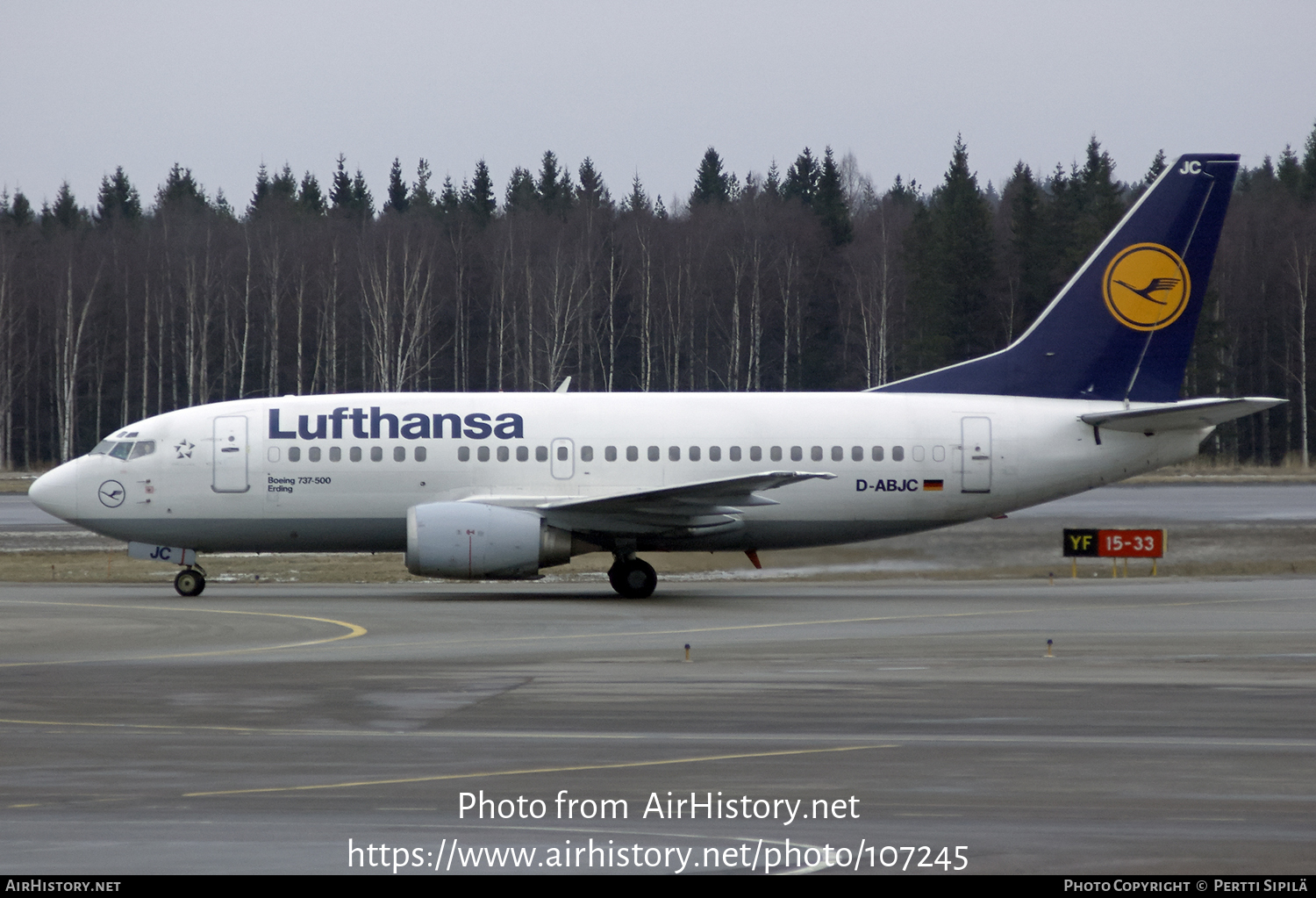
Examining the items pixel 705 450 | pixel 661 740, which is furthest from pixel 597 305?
pixel 661 740

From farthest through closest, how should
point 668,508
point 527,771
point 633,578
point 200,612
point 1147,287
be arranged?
point 1147,287 → point 633,578 → point 668,508 → point 200,612 → point 527,771

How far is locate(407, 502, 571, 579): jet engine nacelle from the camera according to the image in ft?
82.3

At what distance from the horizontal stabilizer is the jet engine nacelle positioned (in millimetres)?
10789

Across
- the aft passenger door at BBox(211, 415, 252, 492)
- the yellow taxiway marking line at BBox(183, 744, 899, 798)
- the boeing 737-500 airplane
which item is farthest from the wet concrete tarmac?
the aft passenger door at BBox(211, 415, 252, 492)

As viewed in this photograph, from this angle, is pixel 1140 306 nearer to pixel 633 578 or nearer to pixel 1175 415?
pixel 1175 415

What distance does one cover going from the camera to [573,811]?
30.4 ft

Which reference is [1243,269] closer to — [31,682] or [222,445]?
[222,445]

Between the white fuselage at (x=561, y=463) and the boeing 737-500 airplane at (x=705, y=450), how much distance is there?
0.04m

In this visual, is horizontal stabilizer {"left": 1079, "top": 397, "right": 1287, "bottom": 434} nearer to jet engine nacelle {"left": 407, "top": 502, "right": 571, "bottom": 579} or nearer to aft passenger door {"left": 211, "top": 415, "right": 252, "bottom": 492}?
jet engine nacelle {"left": 407, "top": 502, "right": 571, "bottom": 579}

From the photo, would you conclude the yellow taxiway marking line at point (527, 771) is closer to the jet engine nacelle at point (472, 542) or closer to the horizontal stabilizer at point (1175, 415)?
the jet engine nacelle at point (472, 542)

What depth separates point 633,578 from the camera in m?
26.5

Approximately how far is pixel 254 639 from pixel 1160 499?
3358cm

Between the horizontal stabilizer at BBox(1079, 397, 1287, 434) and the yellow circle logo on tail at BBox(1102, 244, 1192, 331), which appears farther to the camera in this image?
the yellow circle logo on tail at BBox(1102, 244, 1192, 331)

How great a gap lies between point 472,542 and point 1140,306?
1359 centimetres
